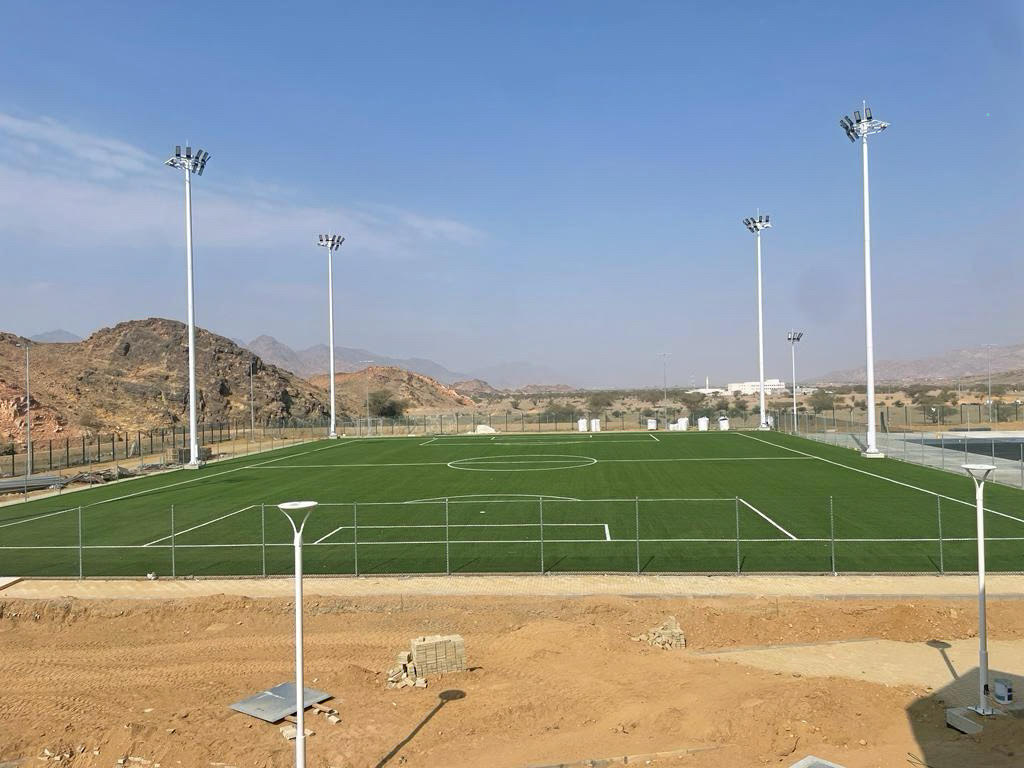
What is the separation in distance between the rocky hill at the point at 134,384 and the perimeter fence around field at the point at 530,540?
60.4 meters

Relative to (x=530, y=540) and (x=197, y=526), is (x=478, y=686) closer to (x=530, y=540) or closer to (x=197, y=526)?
(x=530, y=540)

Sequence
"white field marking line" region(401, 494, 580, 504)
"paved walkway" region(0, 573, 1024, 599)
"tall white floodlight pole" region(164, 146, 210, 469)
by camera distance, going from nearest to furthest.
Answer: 1. "paved walkway" region(0, 573, 1024, 599)
2. "white field marking line" region(401, 494, 580, 504)
3. "tall white floodlight pole" region(164, 146, 210, 469)

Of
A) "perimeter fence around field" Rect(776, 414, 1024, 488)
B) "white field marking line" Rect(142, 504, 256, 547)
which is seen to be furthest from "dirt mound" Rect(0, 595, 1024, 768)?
"perimeter fence around field" Rect(776, 414, 1024, 488)

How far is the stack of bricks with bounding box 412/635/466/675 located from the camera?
46.8ft

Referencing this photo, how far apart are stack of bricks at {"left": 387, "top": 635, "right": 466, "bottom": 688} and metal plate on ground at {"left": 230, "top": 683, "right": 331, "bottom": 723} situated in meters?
1.33

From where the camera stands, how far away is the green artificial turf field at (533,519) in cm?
2177

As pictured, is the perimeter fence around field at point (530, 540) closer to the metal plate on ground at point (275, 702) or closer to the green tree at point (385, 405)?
the metal plate on ground at point (275, 702)

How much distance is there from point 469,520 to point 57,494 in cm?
2469

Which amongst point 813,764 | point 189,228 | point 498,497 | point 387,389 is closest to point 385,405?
point 387,389

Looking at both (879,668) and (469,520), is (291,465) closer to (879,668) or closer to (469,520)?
(469,520)

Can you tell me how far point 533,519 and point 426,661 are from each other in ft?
47.3

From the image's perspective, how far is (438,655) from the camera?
14375 mm

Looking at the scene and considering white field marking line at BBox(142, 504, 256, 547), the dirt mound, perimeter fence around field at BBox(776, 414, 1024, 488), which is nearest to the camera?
the dirt mound

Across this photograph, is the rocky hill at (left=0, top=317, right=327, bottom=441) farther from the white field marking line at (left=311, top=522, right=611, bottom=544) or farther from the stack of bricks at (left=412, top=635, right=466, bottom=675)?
the stack of bricks at (left=412, top=635, right=466, bottom=675)
